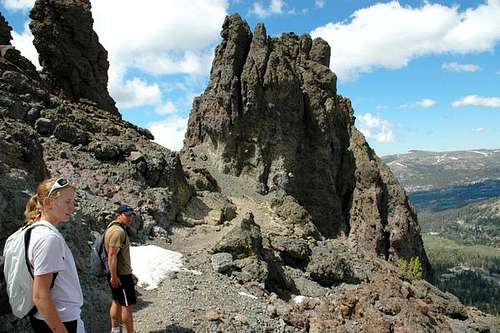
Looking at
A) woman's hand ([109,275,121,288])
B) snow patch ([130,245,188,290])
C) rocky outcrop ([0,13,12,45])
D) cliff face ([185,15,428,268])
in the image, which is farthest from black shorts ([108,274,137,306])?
cliff face ([185,15,428,268])

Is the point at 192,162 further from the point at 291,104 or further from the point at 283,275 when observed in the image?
the point at 283,275

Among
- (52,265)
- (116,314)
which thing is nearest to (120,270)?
(116,314)

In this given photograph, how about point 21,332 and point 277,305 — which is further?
point 277,305

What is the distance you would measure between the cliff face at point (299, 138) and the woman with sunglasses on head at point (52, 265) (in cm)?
4891

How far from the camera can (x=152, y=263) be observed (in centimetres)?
2039

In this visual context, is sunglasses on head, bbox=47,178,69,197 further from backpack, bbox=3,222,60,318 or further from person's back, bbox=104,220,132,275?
person's back, bbox=104,220,132,275

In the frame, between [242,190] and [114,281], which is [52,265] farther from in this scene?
[242,190]

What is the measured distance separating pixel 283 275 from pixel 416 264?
42.7m

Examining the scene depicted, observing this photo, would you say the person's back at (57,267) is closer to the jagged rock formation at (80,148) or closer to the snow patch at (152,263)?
the jagged rock formation at (80,148)

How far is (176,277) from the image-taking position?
63.0ft

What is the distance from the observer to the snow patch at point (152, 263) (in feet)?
60.9

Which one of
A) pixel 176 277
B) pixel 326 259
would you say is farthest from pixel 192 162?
pixel 176 277

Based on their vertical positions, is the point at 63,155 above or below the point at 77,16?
below

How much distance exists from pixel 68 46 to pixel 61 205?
3896cm
